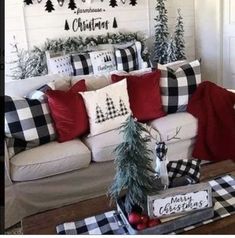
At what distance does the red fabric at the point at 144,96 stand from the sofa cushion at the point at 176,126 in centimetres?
7

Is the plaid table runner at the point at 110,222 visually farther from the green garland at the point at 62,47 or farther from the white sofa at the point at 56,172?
the green garland at the point at 62,47

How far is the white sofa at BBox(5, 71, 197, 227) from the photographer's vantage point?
210cm

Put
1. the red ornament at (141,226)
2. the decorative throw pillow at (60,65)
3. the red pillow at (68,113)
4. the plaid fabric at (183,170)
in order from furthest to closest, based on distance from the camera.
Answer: the decorative throw pillow at (60,65) → the red pillow at (68,113) → the plaid fabric at (183,170) → the red ornament at (141,226)

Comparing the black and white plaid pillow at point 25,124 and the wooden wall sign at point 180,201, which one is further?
the black and white plaid pillow at point 25,124

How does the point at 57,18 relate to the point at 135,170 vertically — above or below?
above

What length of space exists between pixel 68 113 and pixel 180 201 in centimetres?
121

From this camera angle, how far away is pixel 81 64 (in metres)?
3.84

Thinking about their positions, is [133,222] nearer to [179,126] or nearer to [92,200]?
[92,200]

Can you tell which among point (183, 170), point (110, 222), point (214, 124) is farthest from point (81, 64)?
point (110, 222)

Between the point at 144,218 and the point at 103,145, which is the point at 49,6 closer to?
the point at 103,145

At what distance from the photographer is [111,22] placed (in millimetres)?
4312

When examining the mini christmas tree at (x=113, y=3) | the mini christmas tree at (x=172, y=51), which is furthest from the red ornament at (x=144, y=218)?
the mini christmas tree at (x=113, y=3)

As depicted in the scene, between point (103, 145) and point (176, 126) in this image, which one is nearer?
point (103, 145)

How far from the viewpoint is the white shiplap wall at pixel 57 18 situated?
12.9 ft
